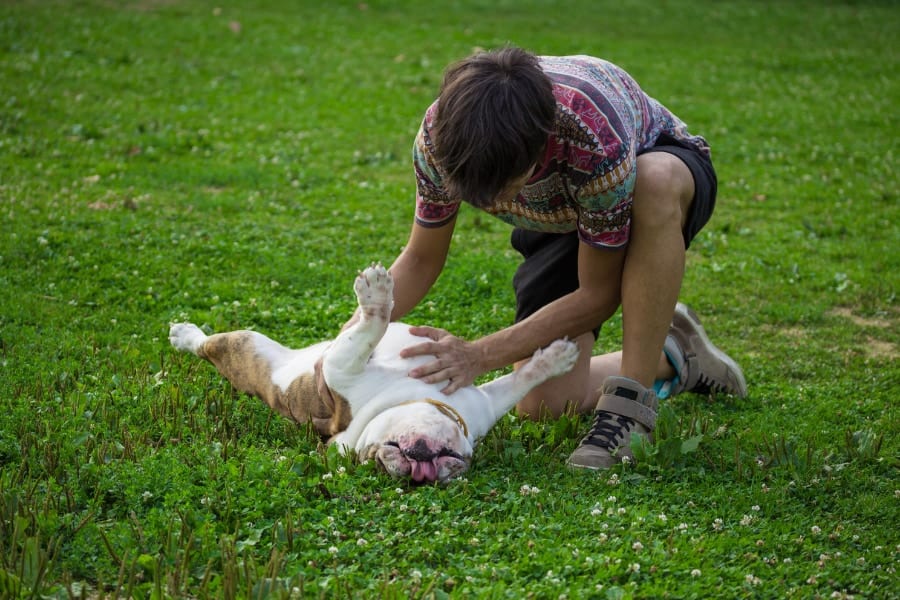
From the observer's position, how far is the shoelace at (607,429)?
407 centimetres

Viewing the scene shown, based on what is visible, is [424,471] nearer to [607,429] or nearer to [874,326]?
[607,429]

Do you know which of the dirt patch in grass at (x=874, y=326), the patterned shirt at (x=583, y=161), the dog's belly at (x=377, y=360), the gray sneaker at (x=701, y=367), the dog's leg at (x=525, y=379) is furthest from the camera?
the dirt patch in grass at (x=874, y=326)

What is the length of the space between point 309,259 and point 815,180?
477cm

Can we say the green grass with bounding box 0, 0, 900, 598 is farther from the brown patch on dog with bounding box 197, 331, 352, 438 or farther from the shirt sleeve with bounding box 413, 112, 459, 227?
the shirt sleeve with bounding box 413, 112, 459, 227

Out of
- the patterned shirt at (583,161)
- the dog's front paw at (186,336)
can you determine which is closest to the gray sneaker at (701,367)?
the patterned shirt at (583,161)

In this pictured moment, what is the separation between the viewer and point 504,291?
6262 mm

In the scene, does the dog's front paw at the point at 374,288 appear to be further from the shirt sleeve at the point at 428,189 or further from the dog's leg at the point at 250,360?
the dog's leg at the point at 250,360

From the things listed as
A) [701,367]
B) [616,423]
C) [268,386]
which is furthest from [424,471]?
[701,367]

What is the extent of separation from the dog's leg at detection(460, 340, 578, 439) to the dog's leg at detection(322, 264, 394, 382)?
0.54 meters

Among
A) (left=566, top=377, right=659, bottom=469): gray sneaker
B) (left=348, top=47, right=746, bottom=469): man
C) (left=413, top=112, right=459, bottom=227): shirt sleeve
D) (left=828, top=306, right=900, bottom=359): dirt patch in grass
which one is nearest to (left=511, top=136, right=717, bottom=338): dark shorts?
(left=348, top=47, right=746, bottom=469): man

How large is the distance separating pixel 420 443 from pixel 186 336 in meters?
1.87

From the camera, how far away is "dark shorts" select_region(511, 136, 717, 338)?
4.29 meters

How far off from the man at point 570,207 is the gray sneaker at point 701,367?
9cm

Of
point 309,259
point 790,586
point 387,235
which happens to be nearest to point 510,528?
point 790,586
